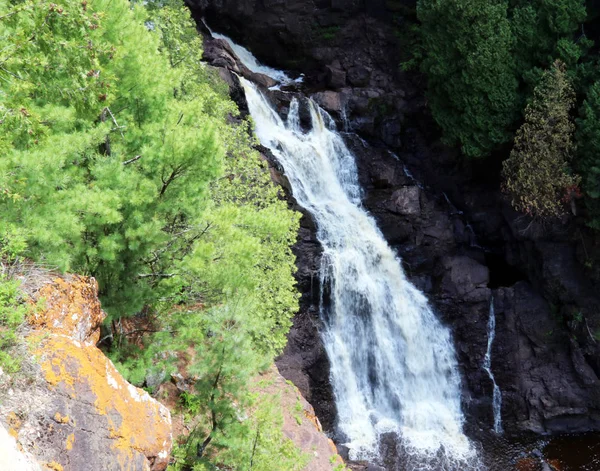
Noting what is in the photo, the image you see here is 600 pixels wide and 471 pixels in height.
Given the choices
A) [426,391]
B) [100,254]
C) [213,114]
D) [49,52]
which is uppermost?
[213,114]

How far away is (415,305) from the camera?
20703 millimetres

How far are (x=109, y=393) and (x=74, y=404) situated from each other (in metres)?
0.49

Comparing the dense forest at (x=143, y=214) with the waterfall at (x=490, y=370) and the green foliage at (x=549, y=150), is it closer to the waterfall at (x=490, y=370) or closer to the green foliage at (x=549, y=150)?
the green foliage at (x=549, y=150)

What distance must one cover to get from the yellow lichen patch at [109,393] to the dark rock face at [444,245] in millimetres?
12270

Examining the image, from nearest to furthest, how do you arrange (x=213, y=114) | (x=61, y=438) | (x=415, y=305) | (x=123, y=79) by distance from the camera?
1. (x=61, y=438)
2. (x=123, y=79)
3. (x=213, y=114)
4. (x=415, y=305)

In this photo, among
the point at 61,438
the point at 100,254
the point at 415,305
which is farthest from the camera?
the point at 415,305

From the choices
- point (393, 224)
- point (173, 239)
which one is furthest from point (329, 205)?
point (173, 239)

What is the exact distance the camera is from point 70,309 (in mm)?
6266

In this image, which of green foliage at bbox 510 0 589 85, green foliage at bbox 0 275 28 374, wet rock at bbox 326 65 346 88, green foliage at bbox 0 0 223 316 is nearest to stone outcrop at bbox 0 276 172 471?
green foliage at bbox 0 275 28 374

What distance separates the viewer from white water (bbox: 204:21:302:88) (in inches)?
1101

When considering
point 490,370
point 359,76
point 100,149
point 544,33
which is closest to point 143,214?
point 100,149

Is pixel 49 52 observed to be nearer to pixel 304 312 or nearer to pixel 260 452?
pixel 260 452

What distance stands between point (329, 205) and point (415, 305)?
17.4ft

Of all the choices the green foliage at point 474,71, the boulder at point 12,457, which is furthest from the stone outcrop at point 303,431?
the green foliage at point 474,71
